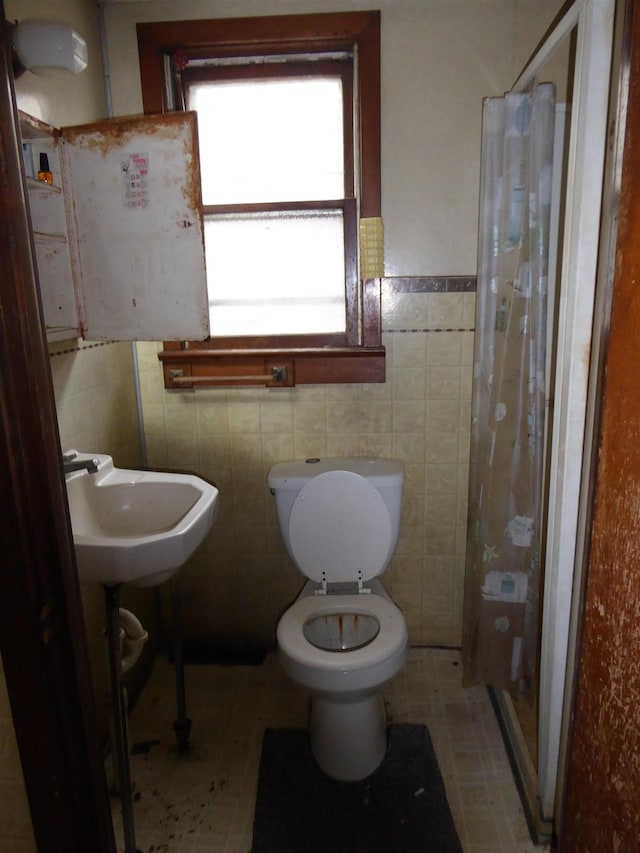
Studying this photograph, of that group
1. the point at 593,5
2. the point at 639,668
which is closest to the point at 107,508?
the point at 639,668

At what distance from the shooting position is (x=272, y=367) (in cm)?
196

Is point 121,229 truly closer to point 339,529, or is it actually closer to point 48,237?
point 48,237

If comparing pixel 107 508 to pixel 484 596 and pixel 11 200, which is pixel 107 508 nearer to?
pixel 11 200

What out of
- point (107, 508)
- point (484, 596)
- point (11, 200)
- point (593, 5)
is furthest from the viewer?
point (484, 596)

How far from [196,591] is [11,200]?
1793mm

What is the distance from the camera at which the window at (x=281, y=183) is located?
1771 mm

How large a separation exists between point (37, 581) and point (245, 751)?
1.36m

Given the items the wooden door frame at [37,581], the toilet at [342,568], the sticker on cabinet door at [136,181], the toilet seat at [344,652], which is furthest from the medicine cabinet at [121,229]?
the toilet seat at [344,652]

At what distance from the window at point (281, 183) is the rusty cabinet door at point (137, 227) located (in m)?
0.46

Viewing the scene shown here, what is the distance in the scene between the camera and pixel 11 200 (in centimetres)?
62

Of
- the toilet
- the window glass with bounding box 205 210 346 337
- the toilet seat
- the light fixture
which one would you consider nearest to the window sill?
the window glass with bounding box 205 210 346 337

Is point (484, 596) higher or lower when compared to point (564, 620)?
lower

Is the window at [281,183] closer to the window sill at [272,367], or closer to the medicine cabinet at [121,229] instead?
the window sill at [272,367]

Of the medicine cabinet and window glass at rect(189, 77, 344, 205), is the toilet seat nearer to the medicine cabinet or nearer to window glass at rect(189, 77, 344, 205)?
the medicine cabinet
